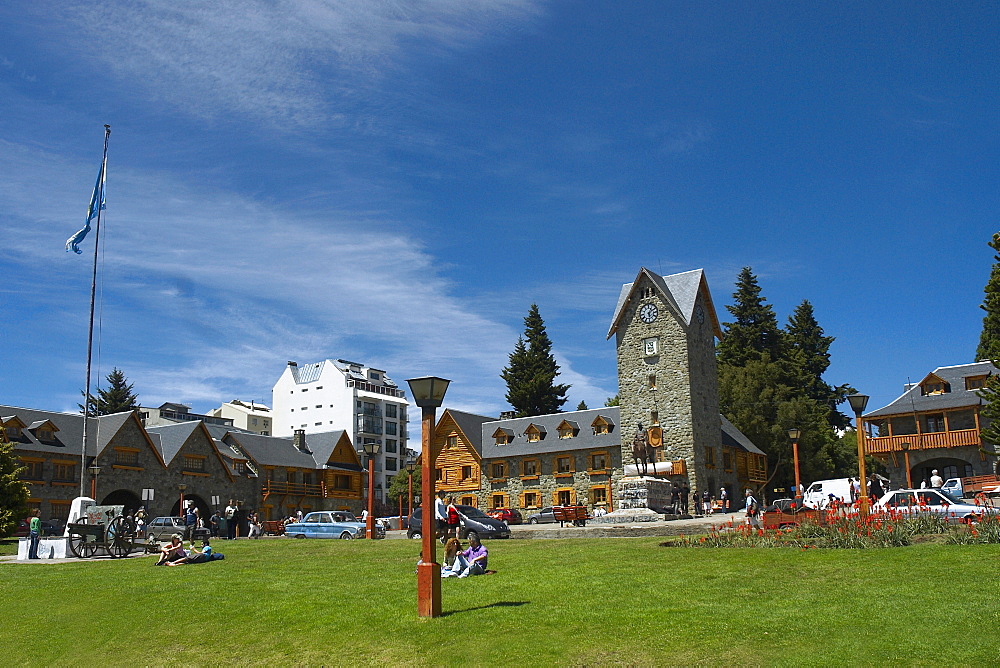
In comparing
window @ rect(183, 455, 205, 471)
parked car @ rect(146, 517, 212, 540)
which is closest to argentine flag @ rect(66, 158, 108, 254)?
parked car @ rect(146, 517, 212, 540)

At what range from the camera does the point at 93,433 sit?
59.1m

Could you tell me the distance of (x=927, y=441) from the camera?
178 ft

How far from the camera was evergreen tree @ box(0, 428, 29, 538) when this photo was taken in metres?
42.4

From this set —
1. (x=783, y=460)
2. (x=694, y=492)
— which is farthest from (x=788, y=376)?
(x=694, y=492)

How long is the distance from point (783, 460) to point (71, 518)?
5073cm

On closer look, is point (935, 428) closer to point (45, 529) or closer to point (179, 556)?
→ point (179, 556)

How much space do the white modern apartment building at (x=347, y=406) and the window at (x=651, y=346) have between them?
5306 cm

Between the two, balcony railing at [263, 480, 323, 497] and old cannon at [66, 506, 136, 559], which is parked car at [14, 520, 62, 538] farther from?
old cannon at [66, 506, 136, 559]

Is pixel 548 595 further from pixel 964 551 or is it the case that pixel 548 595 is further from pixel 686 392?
pixel 686 392

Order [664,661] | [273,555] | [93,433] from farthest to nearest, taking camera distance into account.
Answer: [93,433] < [273,555] < [664,661]

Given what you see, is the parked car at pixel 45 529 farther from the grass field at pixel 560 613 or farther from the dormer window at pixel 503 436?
the dormer window at pixel 503 436

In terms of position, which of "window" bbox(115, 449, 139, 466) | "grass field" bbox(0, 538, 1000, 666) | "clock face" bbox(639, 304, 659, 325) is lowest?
"grass field" bbox(0, 538, 1000, 666)

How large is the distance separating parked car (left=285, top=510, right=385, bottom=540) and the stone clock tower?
74.1 feet

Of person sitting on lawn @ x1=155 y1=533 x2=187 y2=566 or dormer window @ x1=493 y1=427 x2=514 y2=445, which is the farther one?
dormer window @ x1=493 y1=427 x2=514 y2=445
